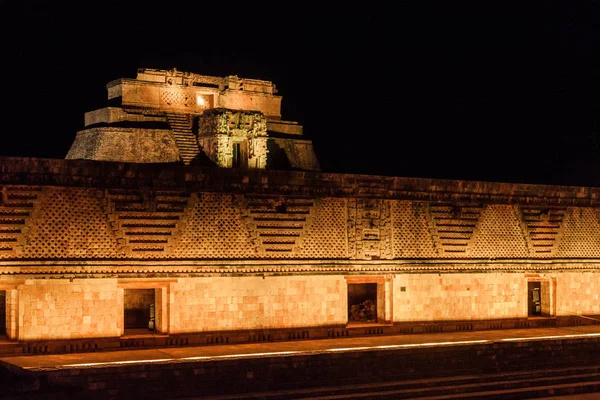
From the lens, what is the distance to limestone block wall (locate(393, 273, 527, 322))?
40.9 ft

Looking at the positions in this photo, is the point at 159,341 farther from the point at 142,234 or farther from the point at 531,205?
the point at 531,205

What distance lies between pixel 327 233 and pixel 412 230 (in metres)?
1.41

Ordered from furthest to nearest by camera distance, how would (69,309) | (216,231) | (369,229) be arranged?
(369,229), (216,231), (69,309)

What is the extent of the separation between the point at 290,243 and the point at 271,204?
0.59 m

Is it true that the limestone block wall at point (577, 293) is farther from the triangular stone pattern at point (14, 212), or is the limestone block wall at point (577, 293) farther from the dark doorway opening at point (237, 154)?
the triangular stone pattern at point (14, 212)

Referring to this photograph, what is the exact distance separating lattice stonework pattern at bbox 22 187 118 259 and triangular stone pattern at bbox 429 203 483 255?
16.0 ft

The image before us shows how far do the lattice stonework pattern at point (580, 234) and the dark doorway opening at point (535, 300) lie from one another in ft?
2.86

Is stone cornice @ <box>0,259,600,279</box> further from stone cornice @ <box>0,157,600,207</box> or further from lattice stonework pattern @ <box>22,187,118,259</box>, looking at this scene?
stone cornice @ <box>0,157,600,207</box>

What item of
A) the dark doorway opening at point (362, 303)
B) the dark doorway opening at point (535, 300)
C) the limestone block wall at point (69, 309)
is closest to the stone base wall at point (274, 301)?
the limestone block wall at point (69, 309)

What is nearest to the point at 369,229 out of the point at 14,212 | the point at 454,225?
the point at 454,225

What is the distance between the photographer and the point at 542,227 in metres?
13.7

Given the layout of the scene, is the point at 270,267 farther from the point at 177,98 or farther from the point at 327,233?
the point at 177,98

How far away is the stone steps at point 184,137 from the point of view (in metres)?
16.9

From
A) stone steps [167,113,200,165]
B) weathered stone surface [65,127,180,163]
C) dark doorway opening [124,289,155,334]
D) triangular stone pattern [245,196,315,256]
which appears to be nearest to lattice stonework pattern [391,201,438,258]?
triangular stone pattern [245,196,315,256]
